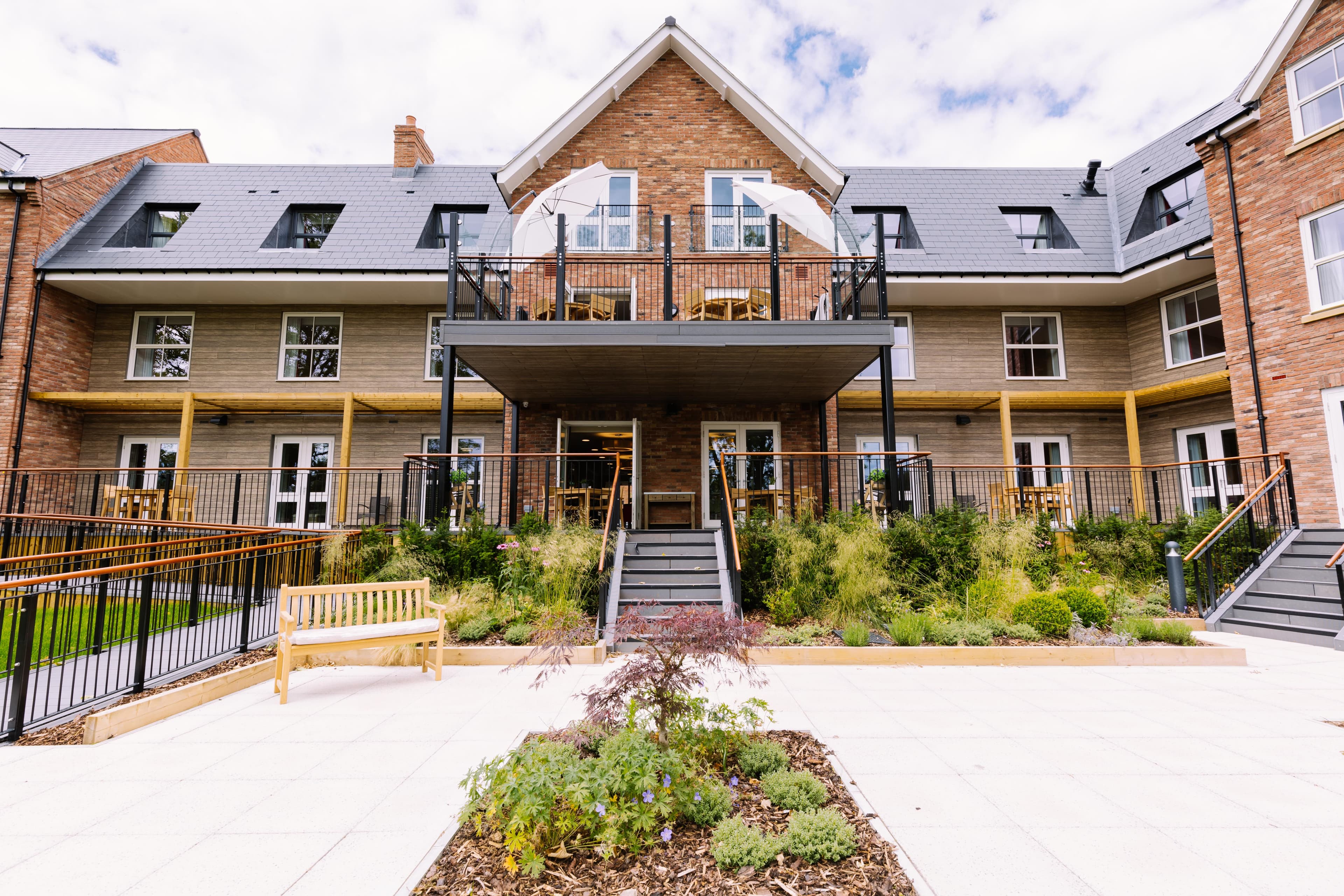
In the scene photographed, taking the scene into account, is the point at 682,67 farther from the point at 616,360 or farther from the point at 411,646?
the point at 411,646

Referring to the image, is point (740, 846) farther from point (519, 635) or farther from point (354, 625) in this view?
point (354, 625)

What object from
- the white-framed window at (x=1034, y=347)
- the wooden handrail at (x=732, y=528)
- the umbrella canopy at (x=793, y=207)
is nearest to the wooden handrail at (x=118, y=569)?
the wooden handrail at (x=732, y=528)

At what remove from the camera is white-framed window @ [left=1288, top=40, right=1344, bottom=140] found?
32.4 ft

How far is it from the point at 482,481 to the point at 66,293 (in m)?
11.1

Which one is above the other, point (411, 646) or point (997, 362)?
point (997, 362)

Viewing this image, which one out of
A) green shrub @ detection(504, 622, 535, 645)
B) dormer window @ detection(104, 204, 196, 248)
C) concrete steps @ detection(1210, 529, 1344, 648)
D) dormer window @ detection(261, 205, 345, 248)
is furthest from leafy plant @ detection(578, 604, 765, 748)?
dormer window @ detection(104, 204, 196, 248)

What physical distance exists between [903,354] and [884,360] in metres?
5.04

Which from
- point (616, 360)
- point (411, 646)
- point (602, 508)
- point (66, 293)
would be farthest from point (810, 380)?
point (66, 293)

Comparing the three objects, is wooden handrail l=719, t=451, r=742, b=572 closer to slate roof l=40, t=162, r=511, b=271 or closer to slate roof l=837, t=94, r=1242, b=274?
slate roof l=40, t=162, r=511, b=271

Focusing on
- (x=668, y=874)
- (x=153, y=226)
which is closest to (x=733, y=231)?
(x=668, y=874)

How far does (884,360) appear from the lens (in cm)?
1010

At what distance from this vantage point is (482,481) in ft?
40.6

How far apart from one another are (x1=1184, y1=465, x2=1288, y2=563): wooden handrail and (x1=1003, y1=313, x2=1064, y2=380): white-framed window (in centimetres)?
530

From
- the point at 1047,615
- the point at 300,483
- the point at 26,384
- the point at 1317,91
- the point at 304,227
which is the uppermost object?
the point at 304,227
